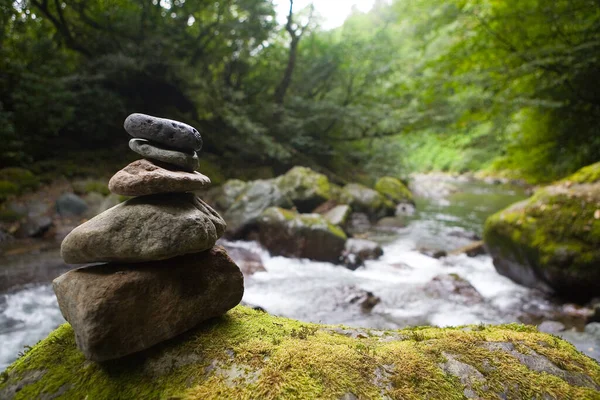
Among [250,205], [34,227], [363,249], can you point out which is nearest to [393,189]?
[363,249]

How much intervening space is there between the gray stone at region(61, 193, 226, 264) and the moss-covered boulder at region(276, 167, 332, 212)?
9.97 m

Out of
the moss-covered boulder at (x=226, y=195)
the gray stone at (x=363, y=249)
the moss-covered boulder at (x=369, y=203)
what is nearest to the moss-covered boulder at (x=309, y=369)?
the gray stone at (x=363, y=249)

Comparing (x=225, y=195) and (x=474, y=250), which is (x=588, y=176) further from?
(x=225, y=195)

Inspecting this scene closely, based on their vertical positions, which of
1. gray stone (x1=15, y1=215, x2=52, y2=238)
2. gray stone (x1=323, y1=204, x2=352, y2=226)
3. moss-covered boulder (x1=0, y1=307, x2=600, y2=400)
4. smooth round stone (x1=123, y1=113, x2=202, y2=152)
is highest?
smooth round stone (x1=123, y1=113, x2=202, y2=152)

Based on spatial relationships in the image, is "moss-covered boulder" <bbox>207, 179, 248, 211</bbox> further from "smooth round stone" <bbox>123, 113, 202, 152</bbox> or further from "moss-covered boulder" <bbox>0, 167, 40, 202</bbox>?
"smooth round stone" <bbox>123, 113, 202, 152</bbox>


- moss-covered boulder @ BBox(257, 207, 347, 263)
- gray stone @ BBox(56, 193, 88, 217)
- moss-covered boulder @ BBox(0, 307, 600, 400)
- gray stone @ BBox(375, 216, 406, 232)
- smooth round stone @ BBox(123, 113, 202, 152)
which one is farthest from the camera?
gray stone @ BBox(375, 216, 406, 232)

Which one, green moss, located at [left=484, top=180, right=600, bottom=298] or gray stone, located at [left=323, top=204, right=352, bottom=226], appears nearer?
green moss, located at [left=484, top=180, right=600, bottom=298]

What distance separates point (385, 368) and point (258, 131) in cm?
1300

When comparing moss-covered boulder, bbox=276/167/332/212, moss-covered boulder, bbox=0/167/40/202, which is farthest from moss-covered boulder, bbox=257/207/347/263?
moss-covered boulder, bbox=0/167/40/202

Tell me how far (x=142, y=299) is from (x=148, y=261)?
334mm

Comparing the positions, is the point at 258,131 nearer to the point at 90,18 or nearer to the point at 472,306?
the point at 90,18

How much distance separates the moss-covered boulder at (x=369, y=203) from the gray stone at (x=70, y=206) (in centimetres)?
1093

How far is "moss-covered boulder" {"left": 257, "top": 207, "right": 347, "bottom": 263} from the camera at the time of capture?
903 cm

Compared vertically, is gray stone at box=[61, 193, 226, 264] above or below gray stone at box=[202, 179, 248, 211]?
above
